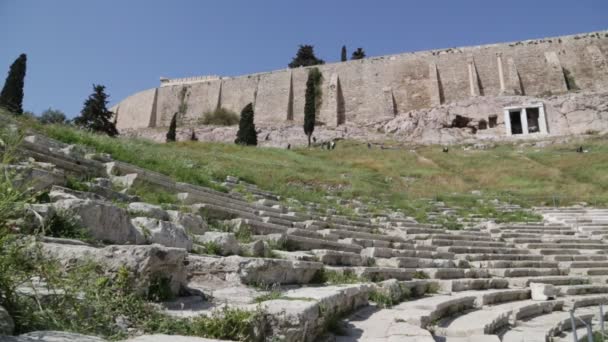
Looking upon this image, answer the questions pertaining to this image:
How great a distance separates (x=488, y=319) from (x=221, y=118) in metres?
47.7

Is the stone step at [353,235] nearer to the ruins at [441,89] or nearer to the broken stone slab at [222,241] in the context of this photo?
the broken stone slab at [222,241]

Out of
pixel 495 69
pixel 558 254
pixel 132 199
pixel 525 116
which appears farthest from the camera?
pixel 495 69

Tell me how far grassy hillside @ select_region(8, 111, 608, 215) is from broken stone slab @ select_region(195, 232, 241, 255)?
522 centimetres

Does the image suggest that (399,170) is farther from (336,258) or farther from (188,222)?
(188,222)

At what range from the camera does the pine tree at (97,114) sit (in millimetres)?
31803

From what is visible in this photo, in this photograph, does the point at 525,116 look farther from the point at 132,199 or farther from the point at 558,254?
the point at 132,199

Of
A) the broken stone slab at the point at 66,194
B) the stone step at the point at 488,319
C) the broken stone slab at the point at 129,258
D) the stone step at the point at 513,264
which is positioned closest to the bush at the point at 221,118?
the stone step at the point at 513,264

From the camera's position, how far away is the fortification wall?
4631cm

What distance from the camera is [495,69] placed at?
47938 millimetres

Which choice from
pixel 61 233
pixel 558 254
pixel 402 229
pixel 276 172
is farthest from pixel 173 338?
pixel 276 172

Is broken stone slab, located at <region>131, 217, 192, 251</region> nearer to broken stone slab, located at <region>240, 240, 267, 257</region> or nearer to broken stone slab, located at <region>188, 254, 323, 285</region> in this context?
broken stone slab, located at <region>188, 254, 323, 285</region>

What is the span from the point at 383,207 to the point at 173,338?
45.2 ft

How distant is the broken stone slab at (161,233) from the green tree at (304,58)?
6066 cm

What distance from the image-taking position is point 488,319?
5227 millimetres
